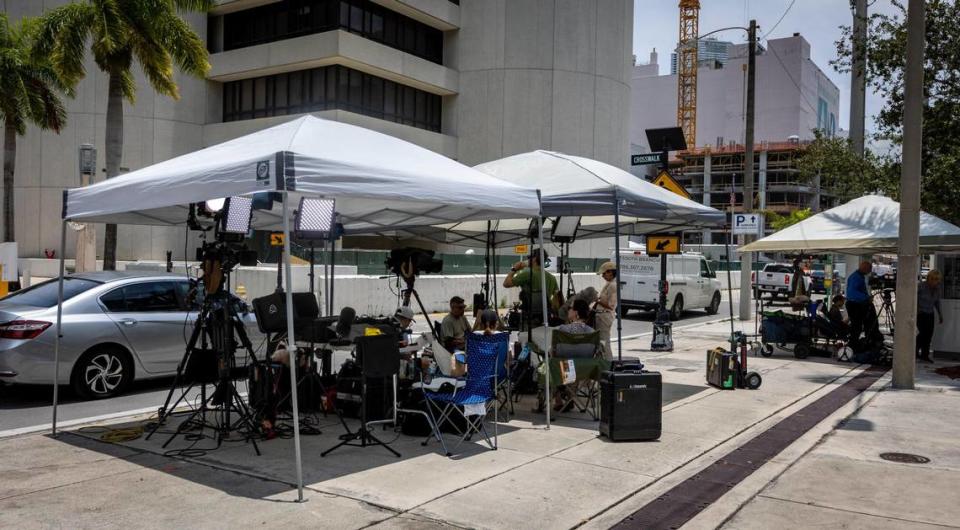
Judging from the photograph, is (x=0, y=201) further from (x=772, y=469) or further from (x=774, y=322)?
(x=772, y=469)

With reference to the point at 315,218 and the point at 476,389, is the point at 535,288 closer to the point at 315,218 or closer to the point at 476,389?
the point at 315,218

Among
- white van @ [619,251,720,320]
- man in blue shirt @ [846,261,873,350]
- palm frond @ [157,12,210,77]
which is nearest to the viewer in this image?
man in blue shirt @ [846,261,873,350]

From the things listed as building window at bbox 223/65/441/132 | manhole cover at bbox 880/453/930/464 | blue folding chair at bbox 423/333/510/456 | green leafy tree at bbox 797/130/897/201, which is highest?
building window at bbox 223/65/441/132

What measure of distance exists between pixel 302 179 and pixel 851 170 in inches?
733

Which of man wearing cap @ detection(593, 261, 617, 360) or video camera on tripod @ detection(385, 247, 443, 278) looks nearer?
video camera on tripod @ detection(385, 247, 443, 278)

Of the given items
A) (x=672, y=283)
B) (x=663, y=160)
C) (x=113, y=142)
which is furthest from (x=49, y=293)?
(x=672, y=283)

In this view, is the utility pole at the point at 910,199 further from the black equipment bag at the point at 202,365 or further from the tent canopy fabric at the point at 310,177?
the black equipment bag at the point at 202,365

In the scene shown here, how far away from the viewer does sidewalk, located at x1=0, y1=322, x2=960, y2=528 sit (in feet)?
18.2

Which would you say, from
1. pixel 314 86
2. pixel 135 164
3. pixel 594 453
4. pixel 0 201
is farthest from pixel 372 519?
pixel 0 201

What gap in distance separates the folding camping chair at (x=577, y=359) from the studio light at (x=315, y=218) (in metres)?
3.13

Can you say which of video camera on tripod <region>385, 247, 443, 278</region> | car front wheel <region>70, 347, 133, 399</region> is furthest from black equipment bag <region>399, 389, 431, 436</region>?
car front wheel <region>70, 347, 133, 399</region>

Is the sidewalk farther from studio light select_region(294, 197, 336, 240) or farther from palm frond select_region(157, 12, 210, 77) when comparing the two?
palm frond select_region(157, 12, 210, 77)

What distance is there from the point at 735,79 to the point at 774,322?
339 ft

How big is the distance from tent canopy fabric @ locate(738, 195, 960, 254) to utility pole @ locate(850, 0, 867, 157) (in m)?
4.25
